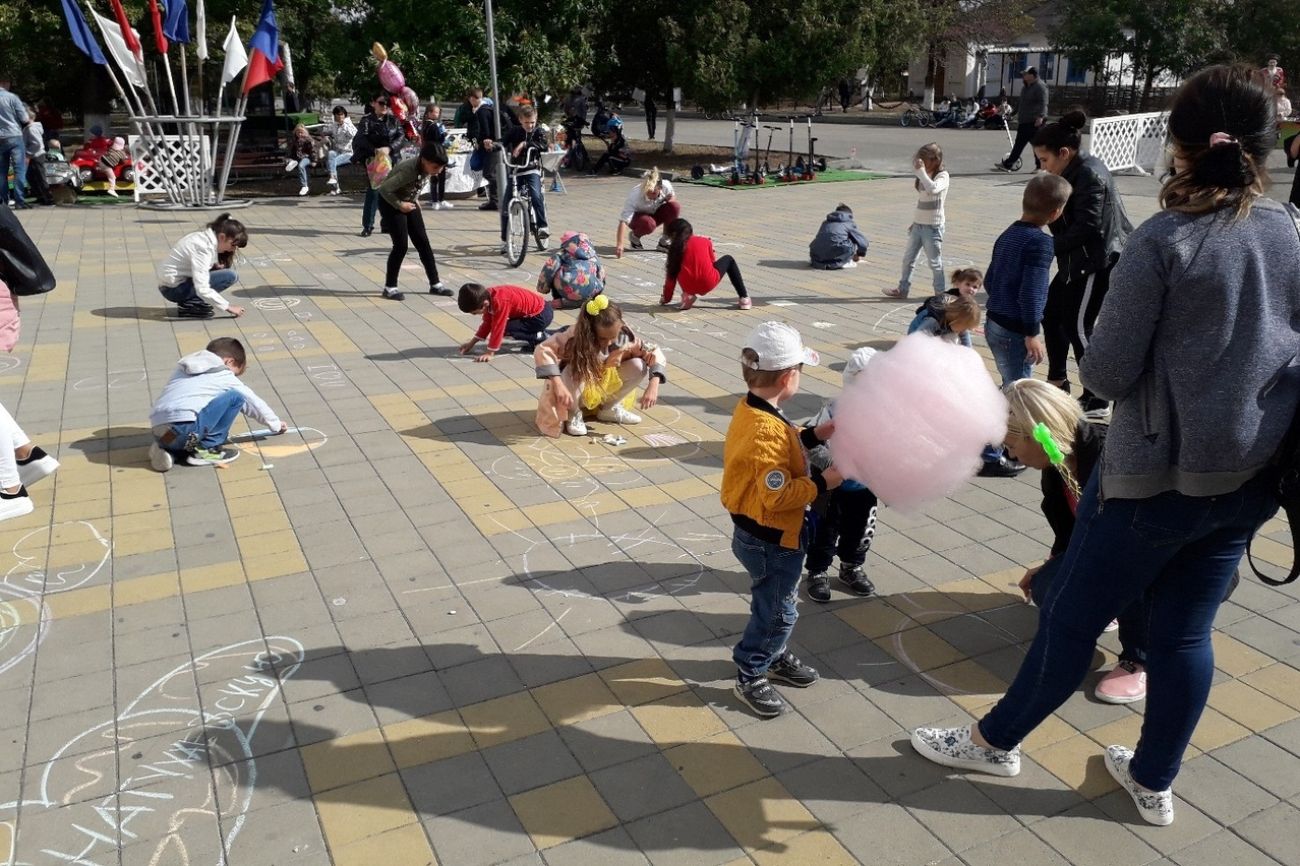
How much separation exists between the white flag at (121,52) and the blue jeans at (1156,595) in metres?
17.0

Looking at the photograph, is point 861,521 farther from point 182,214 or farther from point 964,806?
point 182,214

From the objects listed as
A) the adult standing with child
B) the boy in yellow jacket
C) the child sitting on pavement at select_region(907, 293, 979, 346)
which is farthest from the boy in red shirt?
the adult standing with child

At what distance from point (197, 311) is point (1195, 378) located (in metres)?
9.80

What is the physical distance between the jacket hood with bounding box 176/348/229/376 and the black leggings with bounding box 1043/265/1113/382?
5281 millimetres

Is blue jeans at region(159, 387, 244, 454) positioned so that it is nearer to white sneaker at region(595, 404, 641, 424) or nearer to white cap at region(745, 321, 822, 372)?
white sneaker at region(595, 404, 641, 424)

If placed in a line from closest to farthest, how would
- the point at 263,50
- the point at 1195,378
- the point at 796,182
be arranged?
1. the point at 1195,378
2. the point at 263,50
3. the point at 796,182

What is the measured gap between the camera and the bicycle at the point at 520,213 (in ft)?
42.6

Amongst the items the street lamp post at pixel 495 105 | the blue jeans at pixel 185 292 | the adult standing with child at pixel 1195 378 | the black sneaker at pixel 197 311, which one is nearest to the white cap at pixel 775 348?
the adult standing with child at pixel 1195 378

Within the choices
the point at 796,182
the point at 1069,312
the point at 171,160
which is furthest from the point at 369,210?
the point at 1069,312

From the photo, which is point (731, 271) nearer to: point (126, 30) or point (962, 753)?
point (962, 753)

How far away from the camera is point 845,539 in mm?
4754

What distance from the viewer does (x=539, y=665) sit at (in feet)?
13.8

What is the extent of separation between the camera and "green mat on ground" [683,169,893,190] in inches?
802

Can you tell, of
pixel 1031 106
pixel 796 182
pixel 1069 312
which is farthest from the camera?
pixel 796 182
